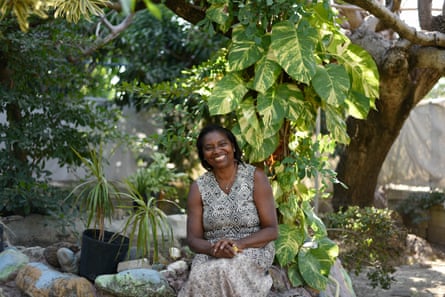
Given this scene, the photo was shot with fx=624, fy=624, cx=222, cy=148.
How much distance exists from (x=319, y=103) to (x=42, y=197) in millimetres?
2564

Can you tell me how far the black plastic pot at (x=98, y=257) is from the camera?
12.4 feet

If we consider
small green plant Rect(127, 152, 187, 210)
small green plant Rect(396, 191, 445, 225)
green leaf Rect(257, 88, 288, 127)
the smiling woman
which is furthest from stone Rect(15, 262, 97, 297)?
small green plant Rect(396, 191, 445, 225)

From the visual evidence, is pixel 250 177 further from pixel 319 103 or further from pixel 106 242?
pixel 106 242

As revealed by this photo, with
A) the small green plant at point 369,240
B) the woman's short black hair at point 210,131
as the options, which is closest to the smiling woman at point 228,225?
the woman's short black hair at point 210,131

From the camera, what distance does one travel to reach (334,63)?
377cm

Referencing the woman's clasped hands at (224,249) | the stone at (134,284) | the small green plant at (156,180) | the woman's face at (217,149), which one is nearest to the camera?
the woman's clasped hands at (224,249)

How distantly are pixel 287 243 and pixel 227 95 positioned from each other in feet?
3.11

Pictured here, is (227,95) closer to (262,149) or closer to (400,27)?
(262,149)

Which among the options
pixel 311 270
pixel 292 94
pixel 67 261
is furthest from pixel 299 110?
pixel 67 261

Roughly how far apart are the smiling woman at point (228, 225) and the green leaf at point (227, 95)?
226 mm

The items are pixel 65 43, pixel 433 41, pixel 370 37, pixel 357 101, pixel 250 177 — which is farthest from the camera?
pixel 370 37

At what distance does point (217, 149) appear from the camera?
10.7 feet

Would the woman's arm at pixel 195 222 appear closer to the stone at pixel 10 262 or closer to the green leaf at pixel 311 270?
the green leaf at pixel 311 270

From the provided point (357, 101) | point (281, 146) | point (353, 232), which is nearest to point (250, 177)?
point (281, 146)
